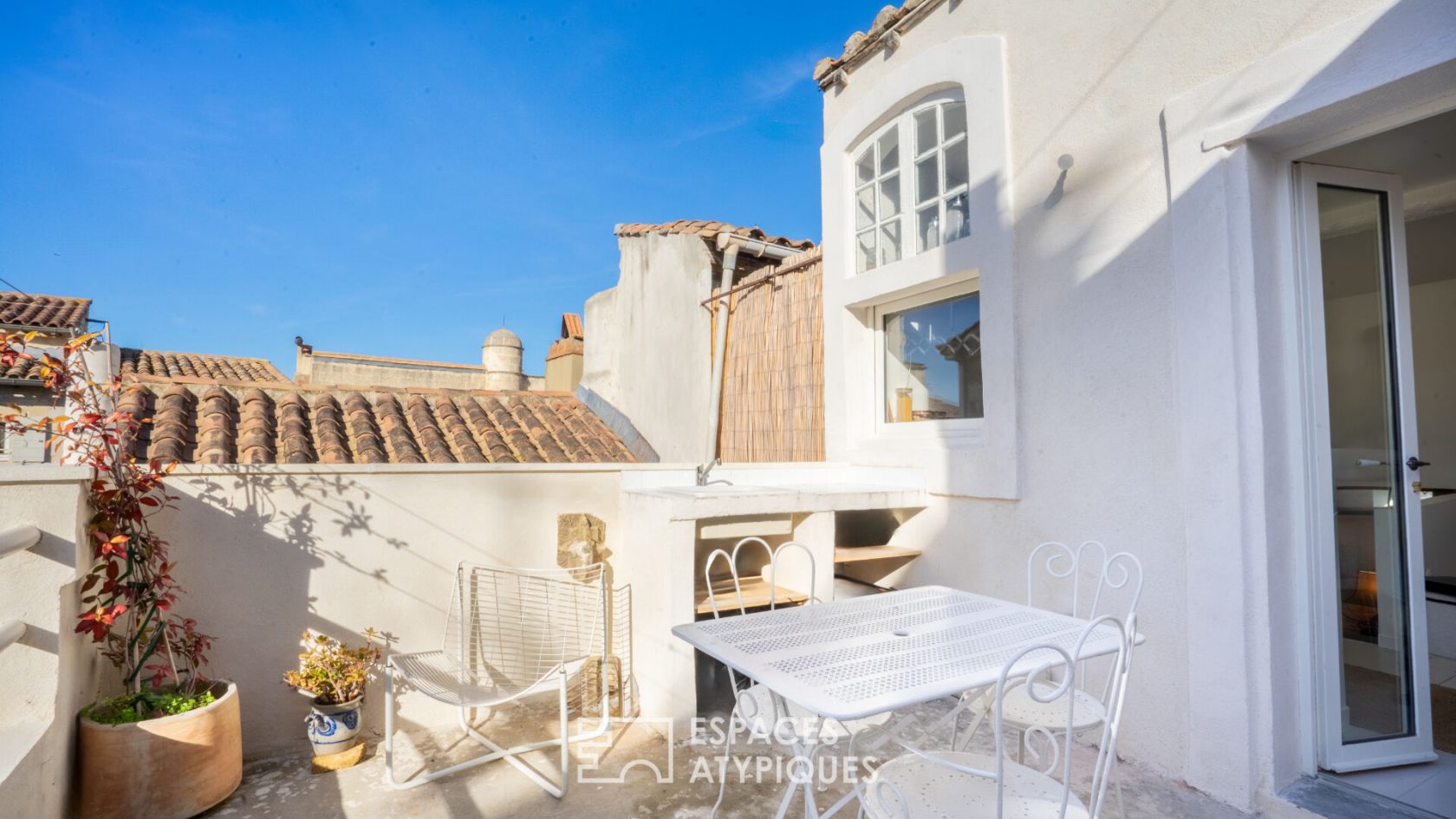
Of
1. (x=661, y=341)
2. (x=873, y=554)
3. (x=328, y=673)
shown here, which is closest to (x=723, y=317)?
(x=661, y=341)

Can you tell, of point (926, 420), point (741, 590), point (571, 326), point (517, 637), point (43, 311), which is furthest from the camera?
point (571, 326)

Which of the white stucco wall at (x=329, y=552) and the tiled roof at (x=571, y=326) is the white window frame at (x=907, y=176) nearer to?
the white stucco wall at (x=329, y=552)

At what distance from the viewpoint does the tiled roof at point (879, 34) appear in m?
4.20

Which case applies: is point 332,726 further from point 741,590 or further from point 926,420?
point 926,420

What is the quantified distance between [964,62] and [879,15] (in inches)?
36.6

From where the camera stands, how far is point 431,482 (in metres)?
3.58

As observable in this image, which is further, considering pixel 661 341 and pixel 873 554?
pixel 661 341

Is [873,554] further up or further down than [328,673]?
further up

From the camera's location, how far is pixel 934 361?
14.2 feet

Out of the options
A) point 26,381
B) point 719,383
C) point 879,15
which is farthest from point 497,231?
point 879,15

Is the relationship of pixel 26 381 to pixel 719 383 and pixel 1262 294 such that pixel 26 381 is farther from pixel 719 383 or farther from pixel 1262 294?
pixel 1262 294

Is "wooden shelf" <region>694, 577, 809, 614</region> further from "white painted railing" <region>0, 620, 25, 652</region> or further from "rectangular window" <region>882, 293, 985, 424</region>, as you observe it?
"white painted railing" <region>0, 620, 25, 652</region>

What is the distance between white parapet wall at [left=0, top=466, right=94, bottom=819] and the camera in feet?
7.33

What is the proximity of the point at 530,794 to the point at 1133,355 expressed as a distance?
10.5 feet
